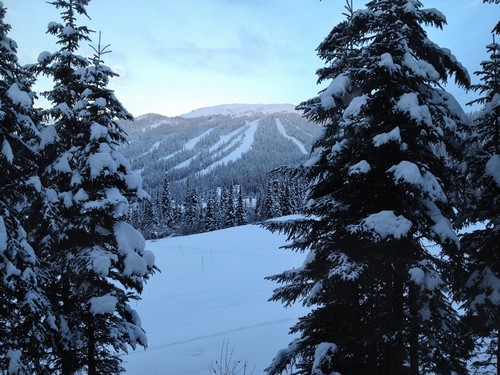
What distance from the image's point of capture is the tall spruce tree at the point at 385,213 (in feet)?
18.0

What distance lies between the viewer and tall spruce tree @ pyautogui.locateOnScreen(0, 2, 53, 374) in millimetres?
6523

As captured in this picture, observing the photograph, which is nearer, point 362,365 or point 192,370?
point 362,365

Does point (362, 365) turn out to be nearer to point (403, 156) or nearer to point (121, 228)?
point (403, 156)

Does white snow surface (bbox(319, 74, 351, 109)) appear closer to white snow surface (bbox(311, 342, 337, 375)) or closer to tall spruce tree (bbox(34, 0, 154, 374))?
white snow surface (bbox(311, 342, 337, 375))

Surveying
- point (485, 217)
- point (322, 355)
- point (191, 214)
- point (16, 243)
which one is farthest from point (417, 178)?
point (191, 214)

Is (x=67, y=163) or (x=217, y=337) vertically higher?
(x=67, y=163)

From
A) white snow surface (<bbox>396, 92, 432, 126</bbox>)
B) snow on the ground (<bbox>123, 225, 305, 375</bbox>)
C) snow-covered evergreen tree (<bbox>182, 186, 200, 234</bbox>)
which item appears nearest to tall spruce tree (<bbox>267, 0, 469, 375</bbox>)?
white snow surface (<bbox>396, 92, 432, 126</bbox>)

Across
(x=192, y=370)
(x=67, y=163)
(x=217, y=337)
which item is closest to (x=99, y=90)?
(x=67, y=163)

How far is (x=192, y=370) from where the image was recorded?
413 inches

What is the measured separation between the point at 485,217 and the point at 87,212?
911cm

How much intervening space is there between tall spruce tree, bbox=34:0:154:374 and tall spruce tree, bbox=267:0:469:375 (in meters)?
4.27

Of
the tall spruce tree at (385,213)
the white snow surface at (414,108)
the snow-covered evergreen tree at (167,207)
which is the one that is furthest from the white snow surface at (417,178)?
the snow-covered evergreen tree at (167,207)

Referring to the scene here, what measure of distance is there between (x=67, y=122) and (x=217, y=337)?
350 inches

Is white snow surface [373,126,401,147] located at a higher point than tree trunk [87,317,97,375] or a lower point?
higher
